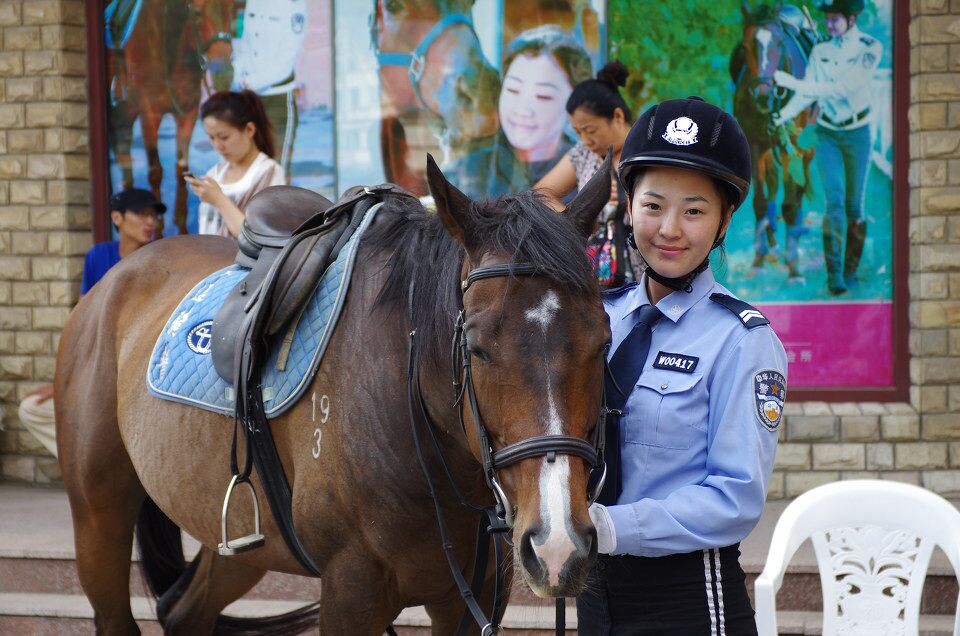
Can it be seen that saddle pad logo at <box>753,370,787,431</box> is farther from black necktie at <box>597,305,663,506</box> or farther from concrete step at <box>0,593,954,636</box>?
concrete step at <box>0,593,954,636</box>

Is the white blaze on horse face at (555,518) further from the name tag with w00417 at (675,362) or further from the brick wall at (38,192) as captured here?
the brick wall at (38,192)

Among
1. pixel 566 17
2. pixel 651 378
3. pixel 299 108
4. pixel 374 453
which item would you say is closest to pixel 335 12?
pixel 299 108

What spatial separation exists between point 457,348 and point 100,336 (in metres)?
2.11

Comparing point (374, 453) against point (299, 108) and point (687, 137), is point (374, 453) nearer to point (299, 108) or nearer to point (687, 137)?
point (687, 137)

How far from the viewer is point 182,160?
22.4 feet

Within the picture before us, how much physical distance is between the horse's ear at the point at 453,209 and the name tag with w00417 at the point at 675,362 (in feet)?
1.54

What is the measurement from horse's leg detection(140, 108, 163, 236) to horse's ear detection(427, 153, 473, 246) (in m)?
5.00

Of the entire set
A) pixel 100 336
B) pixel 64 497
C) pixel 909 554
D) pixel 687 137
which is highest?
pixel 687 137

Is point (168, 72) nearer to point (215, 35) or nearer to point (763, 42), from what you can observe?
point (215, 35)

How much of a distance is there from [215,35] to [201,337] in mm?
3910

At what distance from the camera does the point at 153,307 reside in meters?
3.79

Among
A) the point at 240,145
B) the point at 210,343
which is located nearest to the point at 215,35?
the point at 240,145

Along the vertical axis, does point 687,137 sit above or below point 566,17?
below

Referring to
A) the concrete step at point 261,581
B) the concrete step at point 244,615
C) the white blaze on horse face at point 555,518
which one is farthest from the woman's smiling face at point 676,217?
the concrete step at point 244,615
